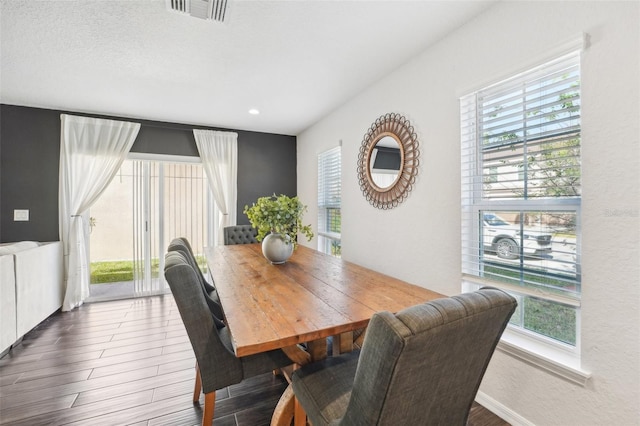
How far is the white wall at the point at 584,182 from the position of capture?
122 centimetres

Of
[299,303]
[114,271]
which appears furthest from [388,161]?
[114,271]

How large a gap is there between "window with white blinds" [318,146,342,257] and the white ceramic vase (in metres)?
1.47

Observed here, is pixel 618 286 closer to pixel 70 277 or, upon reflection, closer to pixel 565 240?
pixel 565 240

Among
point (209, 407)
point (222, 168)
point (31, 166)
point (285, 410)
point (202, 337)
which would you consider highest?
point (222, 168)

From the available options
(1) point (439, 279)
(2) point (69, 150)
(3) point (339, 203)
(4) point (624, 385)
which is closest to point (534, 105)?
(1) point (439, 279)

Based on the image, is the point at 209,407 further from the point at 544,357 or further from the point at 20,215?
the point at 20,215

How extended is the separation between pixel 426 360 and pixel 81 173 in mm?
4611

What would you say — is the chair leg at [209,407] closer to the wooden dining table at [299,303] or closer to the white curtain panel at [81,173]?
the wooden dining table at [299,303]

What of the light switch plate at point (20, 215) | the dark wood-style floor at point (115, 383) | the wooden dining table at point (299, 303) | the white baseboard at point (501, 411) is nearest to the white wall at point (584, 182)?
the white baseboard at point (501, 411)

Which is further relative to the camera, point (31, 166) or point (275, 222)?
point (31, 166)

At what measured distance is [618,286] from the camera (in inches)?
49.1

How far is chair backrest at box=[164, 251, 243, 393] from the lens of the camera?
134cm

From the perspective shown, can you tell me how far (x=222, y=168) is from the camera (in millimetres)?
4457

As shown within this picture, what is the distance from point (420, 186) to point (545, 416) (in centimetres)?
156
